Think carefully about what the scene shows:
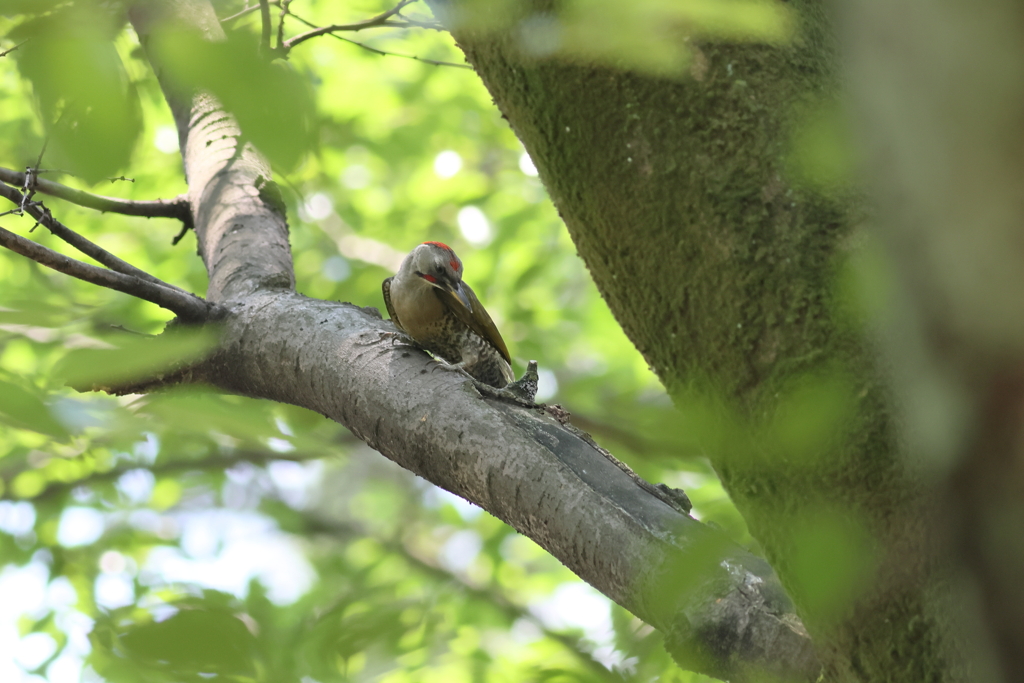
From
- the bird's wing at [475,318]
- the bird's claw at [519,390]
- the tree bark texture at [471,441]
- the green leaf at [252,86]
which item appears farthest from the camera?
the bird's wing at [475,318]

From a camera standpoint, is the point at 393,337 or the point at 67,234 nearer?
the point at 67,234

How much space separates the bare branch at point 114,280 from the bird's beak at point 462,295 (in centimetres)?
122

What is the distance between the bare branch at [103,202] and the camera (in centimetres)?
171

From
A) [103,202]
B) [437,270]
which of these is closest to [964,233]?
[103,202]

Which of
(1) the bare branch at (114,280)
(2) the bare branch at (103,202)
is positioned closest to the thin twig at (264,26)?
(2) the bare branch at (103,202)

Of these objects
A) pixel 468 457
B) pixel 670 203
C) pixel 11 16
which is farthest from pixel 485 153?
pixel 11 16

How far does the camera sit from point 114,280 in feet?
6.58

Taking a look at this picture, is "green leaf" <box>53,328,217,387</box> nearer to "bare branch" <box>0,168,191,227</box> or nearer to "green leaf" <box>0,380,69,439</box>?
"green leaf" <box>0,380,69,439</box>

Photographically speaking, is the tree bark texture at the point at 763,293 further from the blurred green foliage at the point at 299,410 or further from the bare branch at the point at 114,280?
the bare branch at the point at 114,280

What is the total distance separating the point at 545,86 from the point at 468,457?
0.92 metres

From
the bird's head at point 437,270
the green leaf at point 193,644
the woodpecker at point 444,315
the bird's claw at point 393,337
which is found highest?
the bird's head at point 437,270

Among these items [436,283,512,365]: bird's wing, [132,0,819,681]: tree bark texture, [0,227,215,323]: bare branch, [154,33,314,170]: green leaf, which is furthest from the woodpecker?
[154,33,314,170]: green leaf

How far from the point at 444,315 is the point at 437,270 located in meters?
0.22

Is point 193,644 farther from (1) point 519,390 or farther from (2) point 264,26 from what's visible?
(1) point 519,390
